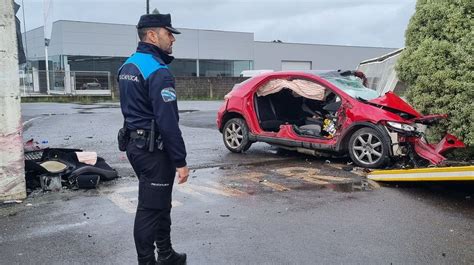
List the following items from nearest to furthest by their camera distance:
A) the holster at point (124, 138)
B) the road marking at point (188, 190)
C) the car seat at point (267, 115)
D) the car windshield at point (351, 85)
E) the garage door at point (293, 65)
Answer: the holster at point (124, 138) → the road marking at point (188, 190) → the car windshield at point (351, 85) → the car seat at point (267, 115) → the garage door at point (293, 65)

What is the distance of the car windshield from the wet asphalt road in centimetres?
134

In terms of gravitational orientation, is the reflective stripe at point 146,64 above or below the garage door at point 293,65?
below

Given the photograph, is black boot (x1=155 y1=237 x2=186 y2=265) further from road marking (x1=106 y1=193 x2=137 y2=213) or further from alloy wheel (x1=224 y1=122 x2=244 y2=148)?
alloy wheel (x1=224 y1=122 x2=244 y2=148)

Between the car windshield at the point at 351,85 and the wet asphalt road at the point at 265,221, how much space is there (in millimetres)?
1338

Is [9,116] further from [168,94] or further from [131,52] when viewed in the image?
[131,52]

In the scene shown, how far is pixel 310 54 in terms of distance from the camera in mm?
59062

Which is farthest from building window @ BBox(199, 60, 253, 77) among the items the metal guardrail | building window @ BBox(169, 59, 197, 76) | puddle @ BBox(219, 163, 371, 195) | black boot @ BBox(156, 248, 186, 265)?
black boot @ BBox(156, 248, 186, 265)

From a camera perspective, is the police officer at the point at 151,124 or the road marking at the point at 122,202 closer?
the police officer at the point at 151,124

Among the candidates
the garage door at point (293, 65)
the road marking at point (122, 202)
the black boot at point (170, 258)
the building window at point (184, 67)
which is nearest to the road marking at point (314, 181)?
the road marking at point (122, 202)

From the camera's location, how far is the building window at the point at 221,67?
5172 centimetres

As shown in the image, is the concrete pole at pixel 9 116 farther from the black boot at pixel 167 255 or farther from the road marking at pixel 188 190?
the black boot at pixel 167 255

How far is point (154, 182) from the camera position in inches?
145

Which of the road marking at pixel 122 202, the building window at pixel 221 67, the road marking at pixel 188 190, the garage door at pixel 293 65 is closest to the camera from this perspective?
the road marking at pixel 122 202

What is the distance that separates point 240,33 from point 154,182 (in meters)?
50.8
